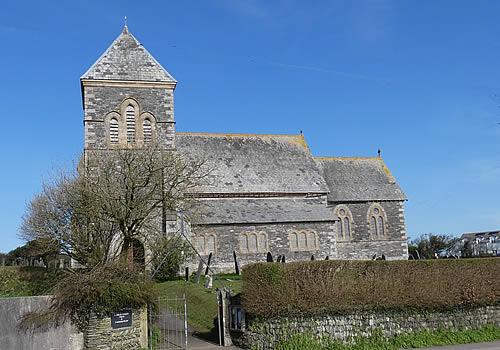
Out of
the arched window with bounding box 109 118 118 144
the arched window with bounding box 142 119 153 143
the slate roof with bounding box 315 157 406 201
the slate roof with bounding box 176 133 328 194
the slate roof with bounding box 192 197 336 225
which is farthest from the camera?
the slate roof with bounding box 315 157 406 201

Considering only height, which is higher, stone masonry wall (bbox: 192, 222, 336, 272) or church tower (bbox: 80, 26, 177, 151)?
church tower (bbox: 80, 26, 177, 151)

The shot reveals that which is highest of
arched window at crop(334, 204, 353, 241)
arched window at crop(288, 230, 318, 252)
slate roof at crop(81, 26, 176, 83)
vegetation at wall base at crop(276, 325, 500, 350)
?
slate roof at crop(81, 26, 176, 83)

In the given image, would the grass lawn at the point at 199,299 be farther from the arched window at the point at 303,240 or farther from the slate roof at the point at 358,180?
the slate roof at the point at 358,180

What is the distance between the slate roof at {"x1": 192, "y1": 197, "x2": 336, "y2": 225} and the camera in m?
38.9

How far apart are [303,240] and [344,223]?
19.3ft

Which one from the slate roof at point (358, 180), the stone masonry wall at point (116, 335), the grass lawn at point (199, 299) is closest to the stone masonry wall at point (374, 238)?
the slate roof at point (358, 180)

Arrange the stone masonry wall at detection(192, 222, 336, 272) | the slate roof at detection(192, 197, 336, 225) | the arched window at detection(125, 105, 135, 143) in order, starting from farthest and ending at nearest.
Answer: the slate roof at detection(192, 197, 336, 225) < the stone masonry wall at detection(192, 222, 336, 272) < the arched window at detection(125, 105, 135, 143)

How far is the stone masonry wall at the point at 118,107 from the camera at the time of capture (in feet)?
116

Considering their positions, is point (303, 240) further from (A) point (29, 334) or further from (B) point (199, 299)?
(A) point (29, 334)

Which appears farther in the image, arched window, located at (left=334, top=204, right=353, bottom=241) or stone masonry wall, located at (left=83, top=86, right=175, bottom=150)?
arched window, located at (left=334, top=204, right=353, bottom=241)

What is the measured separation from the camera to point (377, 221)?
150 feet

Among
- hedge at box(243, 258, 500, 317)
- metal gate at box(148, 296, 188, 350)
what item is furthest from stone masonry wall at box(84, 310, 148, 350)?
hedge at box(243, 258, 500, 317)

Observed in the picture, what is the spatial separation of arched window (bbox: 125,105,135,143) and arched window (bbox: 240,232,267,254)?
400 inches

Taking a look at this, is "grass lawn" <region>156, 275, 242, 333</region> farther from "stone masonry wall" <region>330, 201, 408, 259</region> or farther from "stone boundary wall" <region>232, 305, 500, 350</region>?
"stone masonry wall" <region>330, 201, 408, 259</region>
